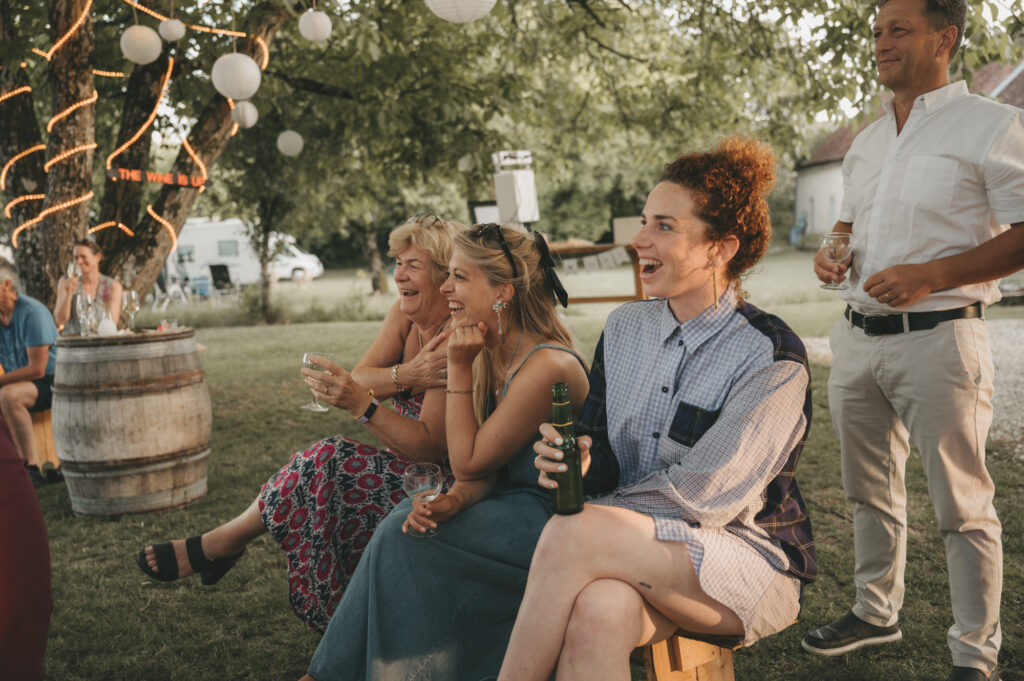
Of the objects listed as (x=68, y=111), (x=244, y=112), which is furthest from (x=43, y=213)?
(x=244, y=112)

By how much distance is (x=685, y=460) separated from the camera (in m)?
1.91

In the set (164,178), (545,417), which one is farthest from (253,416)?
(545,417)

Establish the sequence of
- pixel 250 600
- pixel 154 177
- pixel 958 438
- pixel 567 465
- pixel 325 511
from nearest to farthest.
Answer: pixel 567 465, pixel 958 438, pixel 325 511, pixel 250 600, pixel 154 177

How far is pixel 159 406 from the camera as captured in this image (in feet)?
14.8

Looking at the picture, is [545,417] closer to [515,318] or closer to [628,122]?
[515,318]

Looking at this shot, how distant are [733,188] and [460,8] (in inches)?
118

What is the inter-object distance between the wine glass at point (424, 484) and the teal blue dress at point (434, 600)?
0.12 ft

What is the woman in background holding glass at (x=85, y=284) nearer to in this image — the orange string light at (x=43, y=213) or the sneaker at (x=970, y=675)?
the orange string light at (x=43, y=213)

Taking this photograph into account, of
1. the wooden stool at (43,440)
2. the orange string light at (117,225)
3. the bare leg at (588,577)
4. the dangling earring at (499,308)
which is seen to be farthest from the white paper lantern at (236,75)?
the bare leg at (588,577)

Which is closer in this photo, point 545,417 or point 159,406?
point 545,417

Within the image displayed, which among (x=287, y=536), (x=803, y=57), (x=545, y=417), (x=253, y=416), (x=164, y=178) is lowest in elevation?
(x=253, y=416)

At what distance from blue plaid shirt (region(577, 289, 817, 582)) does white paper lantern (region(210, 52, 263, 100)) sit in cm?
422

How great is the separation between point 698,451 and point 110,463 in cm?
371

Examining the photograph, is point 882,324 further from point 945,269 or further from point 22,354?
point 22,354
